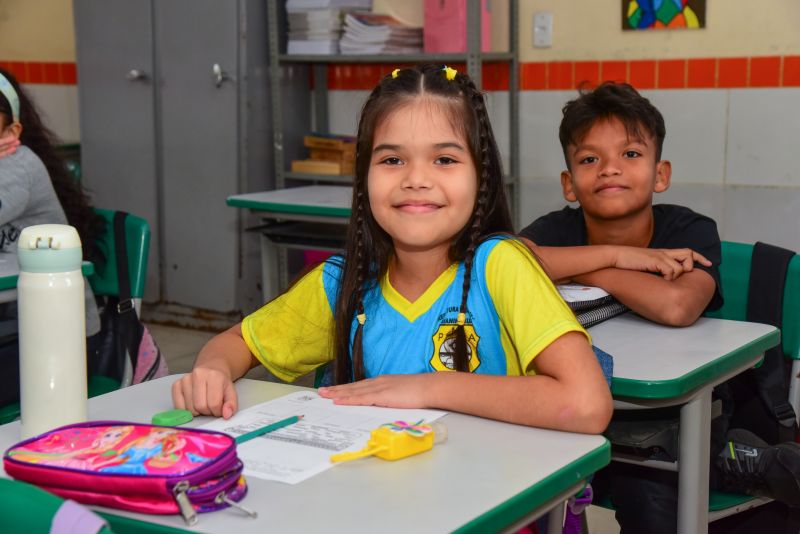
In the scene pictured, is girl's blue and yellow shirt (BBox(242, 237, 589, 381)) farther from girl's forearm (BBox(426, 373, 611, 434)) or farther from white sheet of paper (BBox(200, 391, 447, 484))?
white sheet of paper (BBox(200, 391, 447, 484))

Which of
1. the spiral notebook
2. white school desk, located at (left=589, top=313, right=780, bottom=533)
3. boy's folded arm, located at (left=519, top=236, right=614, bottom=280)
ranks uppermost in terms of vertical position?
boy's folded arm, located at (left=519, top=236, right=614, bottom=280)

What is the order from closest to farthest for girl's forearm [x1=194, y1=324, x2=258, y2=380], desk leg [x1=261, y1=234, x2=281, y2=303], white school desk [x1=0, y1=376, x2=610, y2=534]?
white school desk [x1=0, y1=376, x2=610, y2=534]
girl's forearm [x1=194, y1=324, x2=258, y2=380]
desk leg [x1=261, y1=234, x2=281, y2=303]

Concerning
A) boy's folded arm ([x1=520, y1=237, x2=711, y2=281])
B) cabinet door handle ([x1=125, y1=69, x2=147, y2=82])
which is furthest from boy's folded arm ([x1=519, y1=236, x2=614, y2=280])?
cabinet door handle ([x1=125, y1=69, x2=147, y2=82])

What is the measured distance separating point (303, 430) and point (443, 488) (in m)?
0.26

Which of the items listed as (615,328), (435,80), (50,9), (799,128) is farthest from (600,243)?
(50,9)

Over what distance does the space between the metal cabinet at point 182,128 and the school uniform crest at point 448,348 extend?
3.37 meters

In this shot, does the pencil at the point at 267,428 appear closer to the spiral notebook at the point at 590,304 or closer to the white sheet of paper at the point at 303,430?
the white sheet of paper at the point at 303,430

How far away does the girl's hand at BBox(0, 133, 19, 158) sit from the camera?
2773mm

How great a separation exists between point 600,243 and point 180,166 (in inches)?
123

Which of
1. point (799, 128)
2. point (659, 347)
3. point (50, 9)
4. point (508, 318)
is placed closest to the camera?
point (508, 318)

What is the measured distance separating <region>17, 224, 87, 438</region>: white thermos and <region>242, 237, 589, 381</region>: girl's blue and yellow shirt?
530 mm

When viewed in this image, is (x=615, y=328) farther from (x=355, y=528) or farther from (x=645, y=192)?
(x=355, y=528)

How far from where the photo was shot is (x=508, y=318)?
5.04 ft

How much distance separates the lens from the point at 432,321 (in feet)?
5.37
